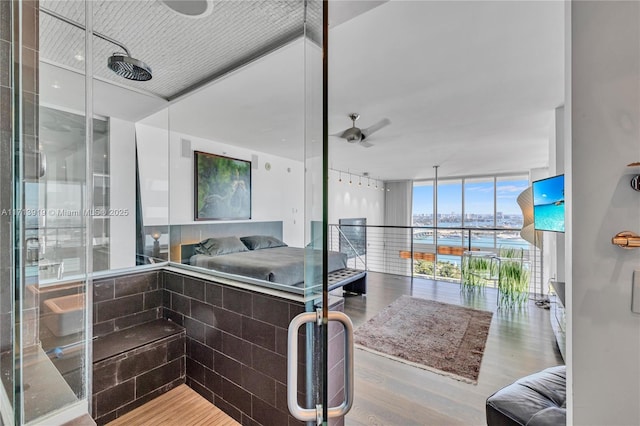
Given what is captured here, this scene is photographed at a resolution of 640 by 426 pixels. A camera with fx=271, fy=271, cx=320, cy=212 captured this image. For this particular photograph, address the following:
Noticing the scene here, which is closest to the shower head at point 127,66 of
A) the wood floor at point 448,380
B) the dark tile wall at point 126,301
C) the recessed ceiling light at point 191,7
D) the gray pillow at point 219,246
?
the recessed ceiling light at point 191,7

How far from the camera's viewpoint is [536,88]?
7.76 feet

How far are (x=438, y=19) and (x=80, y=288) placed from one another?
2.38 metres

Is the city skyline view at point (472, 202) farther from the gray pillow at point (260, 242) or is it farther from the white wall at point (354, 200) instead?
the gray pillow at point (260, 242)

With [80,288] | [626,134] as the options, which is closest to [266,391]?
[80,288]

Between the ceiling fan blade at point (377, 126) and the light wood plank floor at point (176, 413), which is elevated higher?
the ceiling fan blade at point (377, 126)

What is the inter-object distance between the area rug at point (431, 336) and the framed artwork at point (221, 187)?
231cm

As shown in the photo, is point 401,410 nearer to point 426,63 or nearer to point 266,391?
point 266,391

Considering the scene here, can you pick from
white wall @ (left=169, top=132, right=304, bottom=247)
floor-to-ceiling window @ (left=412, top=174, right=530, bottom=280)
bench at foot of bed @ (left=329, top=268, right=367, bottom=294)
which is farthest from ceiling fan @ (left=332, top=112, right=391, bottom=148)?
floor-to-ceiling window @ (left=412, top=174, right=530, bottom=280)

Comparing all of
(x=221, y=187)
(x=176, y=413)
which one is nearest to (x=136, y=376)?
(x=176, y=413)

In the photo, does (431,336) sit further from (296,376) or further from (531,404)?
(296,376)

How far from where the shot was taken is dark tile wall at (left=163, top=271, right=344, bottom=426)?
1475 millimetres

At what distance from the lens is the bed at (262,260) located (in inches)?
86.2

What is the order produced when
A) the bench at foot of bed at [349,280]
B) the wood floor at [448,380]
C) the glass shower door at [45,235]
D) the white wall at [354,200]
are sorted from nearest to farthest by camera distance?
the glass shower door at [45,235] < the wood floor at [448,380] < the bench at foot of bed at [349,280] < the white wall at [354,200]

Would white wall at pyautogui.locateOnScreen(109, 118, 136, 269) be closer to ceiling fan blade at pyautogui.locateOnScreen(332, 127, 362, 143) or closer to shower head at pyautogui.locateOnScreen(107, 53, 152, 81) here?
shower head at pyautogui.locateOnScreen(107, 53, 152, 81)
